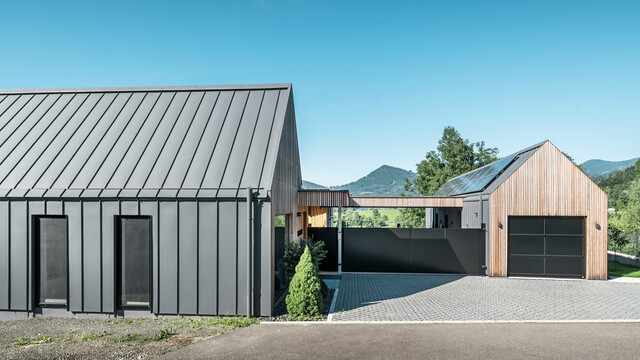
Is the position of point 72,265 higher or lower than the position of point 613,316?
higher

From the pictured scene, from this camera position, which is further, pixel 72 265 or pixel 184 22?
pixel 184 22

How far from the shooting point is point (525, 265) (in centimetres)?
1433

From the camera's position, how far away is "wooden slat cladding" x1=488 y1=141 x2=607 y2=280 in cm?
1400

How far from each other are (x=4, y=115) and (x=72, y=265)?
6848mm

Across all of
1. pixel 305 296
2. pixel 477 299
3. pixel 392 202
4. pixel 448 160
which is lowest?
pixel 477 299

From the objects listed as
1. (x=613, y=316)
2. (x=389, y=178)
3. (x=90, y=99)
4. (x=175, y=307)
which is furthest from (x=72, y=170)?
(x=389, y=178)

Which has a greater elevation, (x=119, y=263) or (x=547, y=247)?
(x=119, y=263)

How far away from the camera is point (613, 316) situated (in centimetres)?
907

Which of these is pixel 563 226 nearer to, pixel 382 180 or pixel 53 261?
pixel 53 261

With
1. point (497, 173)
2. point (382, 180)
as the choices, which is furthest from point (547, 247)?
point (382, 180)

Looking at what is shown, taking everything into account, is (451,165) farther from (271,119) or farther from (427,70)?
(271,119)

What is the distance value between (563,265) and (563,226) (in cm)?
153

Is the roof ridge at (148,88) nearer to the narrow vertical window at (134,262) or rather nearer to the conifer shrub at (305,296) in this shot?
the narrow vertical window at (134,262)

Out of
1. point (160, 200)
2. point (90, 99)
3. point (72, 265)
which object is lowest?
point (72, 265)
